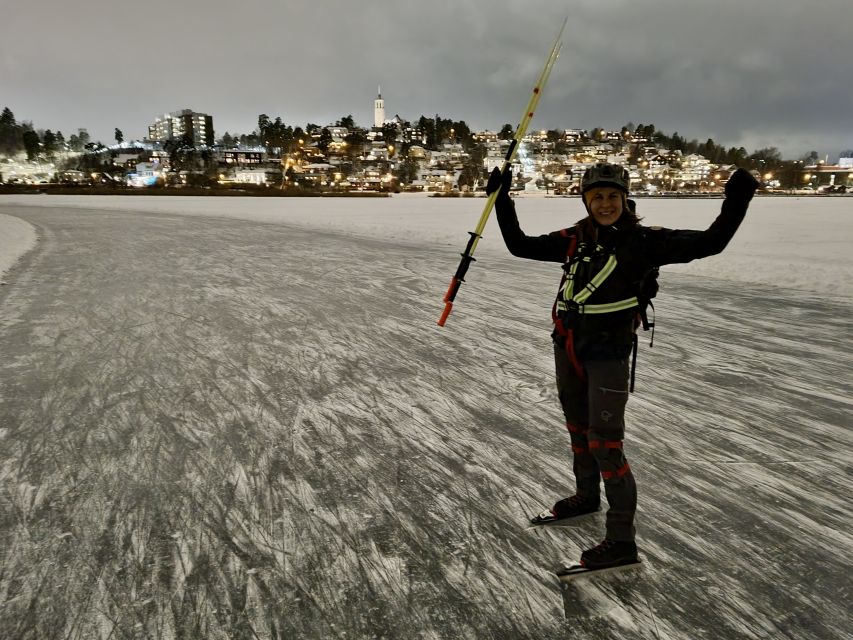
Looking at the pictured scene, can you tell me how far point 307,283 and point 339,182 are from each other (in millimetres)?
105968

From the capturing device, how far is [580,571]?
7.51 feet

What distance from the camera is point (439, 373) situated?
185 inches

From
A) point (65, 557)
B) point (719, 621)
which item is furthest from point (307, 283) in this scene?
point (719, 621)

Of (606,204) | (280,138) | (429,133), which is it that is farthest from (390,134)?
(606,204)

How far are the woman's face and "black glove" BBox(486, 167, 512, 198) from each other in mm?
564

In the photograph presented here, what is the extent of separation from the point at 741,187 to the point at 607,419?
1.13 meters

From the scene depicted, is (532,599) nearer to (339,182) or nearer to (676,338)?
(676,338)

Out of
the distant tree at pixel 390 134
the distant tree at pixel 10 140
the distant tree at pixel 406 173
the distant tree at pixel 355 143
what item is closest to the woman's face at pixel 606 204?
the distant tree at pixel 406 173

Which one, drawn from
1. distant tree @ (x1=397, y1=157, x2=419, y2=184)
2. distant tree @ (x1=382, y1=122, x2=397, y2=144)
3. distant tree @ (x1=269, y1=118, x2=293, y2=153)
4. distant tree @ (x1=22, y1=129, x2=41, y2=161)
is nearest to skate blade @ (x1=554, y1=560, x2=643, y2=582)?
distant tree @ (x1=397, y1=157, x2=419, y2=184)

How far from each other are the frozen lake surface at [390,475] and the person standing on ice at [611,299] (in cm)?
36

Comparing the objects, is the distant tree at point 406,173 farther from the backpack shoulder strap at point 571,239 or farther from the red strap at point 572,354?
the red strap at point 572,354

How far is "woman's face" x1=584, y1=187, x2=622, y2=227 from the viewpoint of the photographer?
2229 mm

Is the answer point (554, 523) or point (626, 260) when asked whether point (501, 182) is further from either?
point (554, 523)

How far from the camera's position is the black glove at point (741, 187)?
6.82ft
